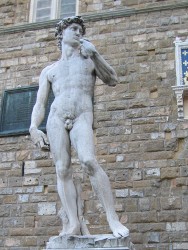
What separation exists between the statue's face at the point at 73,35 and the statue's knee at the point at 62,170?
1324 millimetres

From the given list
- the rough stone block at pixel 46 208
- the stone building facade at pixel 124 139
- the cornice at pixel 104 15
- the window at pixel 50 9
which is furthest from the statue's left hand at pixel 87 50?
the window at pixel 50 9

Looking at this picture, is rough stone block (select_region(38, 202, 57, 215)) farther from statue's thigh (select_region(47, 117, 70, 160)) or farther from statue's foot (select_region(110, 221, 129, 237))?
statue's foot (select_region(110, 221, 129, 237))

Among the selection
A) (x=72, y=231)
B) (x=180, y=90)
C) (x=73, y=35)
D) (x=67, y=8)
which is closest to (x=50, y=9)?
(x=67, y=8)

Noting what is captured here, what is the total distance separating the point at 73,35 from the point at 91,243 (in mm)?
2189

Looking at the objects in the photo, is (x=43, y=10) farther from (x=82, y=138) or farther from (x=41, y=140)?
(x=82, y=138)

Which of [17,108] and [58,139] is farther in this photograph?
[17,108]

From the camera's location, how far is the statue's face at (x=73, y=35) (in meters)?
4.93

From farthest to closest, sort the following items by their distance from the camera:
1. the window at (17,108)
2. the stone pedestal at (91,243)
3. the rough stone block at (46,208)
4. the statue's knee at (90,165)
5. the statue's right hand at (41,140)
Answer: the window at (17,108), the rough stone block at (46,208), the statue's right hand at (41,140), the statue's knee at (90,165), the stone pedestal at (91,243)

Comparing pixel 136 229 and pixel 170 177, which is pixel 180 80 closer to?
pixel 170 177

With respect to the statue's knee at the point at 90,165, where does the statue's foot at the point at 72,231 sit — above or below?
below

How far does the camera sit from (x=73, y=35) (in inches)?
194

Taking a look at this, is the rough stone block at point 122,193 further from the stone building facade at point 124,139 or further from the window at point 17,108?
the window at point 17,108

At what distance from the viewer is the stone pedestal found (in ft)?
12.9

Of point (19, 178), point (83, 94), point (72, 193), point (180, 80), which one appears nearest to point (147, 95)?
point (180, 80)
